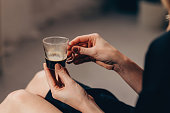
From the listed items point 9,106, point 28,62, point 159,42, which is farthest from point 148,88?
point 28,62

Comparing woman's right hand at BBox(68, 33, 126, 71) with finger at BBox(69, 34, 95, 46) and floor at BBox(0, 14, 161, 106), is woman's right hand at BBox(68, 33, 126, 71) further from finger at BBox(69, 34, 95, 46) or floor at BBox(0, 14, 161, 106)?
floor at BBox(0, 14, 161, 106)

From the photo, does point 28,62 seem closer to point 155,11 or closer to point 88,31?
point 88,31

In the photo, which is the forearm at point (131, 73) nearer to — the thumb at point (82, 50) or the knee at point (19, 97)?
the thumb at point (82, 50)

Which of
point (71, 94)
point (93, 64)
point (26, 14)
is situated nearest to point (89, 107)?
point (71, 94)

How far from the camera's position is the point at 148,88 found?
0.67 metres

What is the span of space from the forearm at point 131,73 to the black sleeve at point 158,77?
448 millimetres

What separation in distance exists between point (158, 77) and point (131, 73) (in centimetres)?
51

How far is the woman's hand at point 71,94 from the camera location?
1.01 m

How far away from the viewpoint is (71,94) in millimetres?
1014

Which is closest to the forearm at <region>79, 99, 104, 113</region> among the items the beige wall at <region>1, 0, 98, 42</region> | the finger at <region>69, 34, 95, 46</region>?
the finger at <region>69, 34, 95, 46</region>

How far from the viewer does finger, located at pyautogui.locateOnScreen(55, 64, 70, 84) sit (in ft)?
3.40

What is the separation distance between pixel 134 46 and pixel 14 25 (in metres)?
1.48

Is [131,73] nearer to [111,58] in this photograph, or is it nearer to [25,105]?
[111,58]

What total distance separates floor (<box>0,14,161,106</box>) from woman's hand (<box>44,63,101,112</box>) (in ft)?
3.53
